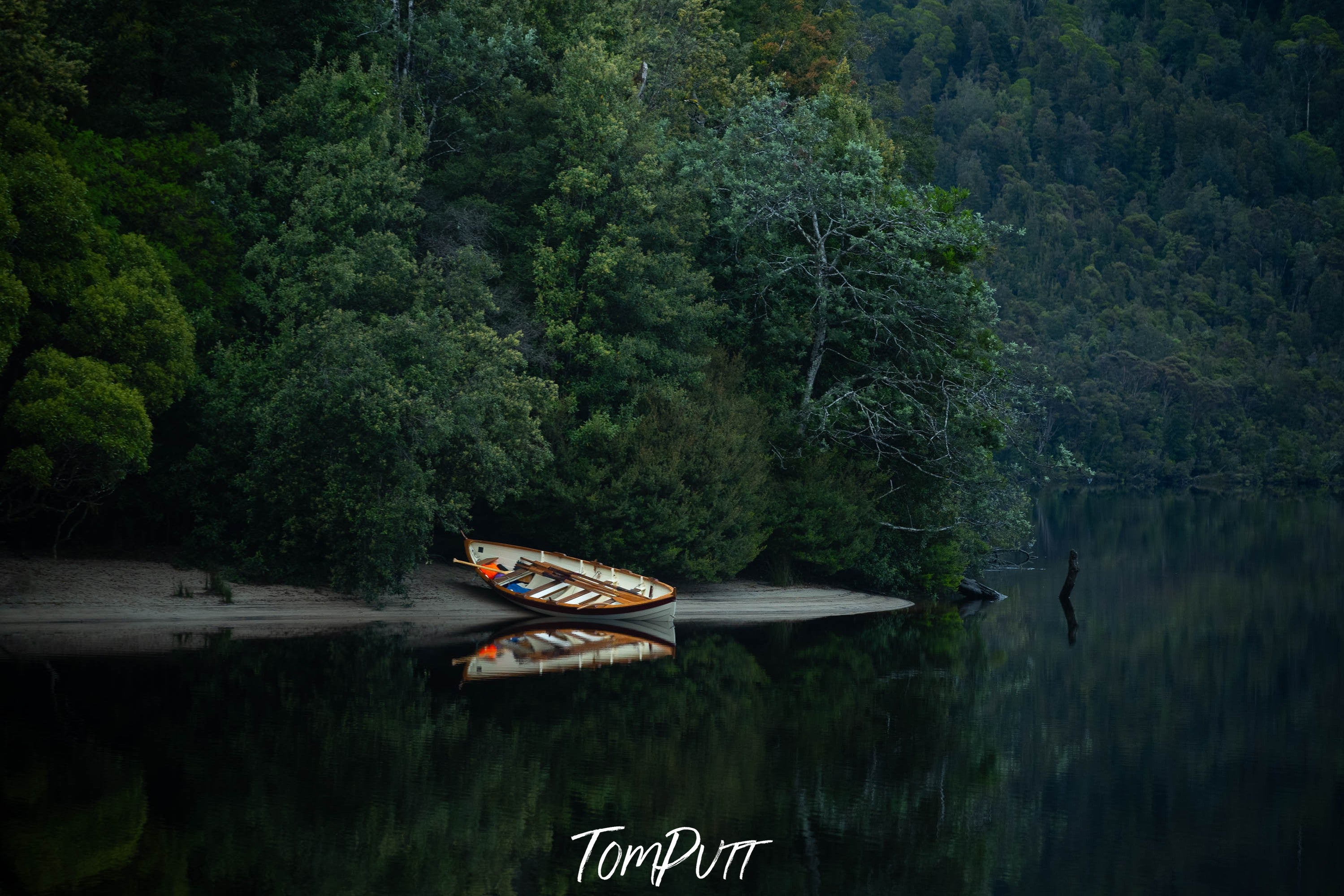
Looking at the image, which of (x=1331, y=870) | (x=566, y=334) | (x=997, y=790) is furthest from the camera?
(x=566, y=334)

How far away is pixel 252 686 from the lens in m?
24.3

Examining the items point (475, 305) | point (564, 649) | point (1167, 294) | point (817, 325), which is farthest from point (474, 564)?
point (1167, 294)

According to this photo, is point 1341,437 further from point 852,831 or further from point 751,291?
point 852,831

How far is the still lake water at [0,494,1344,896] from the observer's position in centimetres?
1614

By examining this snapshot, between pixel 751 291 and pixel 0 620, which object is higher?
pixel 751 291

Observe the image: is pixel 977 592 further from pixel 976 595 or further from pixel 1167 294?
pixel 1167 294

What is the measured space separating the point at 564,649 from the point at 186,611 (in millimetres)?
8944

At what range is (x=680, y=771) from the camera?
67.0 ft

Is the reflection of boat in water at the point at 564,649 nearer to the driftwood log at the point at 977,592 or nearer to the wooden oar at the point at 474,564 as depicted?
the wooden oar at the point at 474,564

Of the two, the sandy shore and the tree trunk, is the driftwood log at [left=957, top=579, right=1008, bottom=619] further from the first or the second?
the sandy shore

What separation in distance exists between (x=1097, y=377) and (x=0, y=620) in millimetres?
120276

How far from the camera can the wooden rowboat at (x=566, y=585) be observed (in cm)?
3459

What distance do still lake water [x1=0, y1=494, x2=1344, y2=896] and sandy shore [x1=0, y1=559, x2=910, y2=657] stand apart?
5.52 feet

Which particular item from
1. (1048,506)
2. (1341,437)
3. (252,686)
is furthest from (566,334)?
(1341,437)
